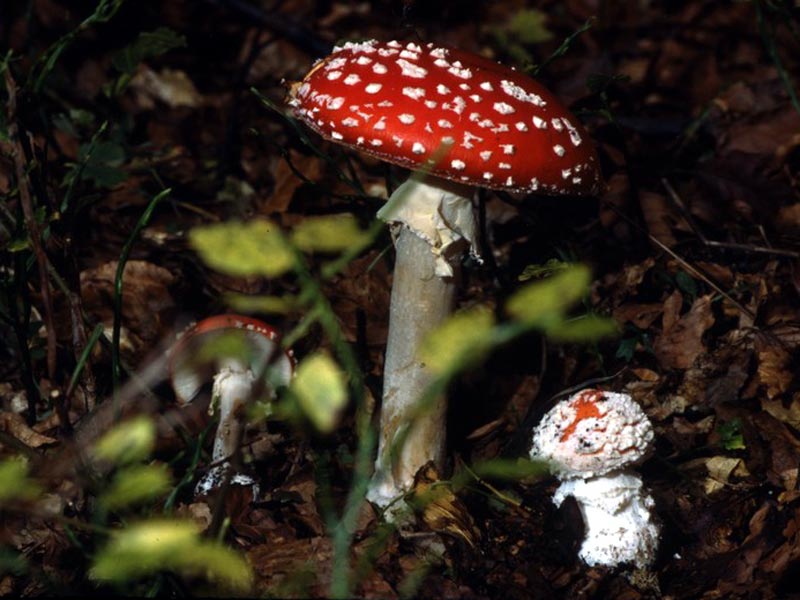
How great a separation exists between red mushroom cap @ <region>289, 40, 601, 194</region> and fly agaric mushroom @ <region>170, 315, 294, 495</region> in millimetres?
1011

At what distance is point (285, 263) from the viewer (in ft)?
5.54

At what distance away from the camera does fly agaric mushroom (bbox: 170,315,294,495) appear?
10.6 feet

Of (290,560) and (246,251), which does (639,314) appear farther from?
(246,251)

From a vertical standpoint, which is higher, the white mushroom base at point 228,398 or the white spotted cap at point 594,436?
the white spotted cap at point 594,436

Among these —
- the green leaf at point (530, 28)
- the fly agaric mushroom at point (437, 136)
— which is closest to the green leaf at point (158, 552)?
the fly agaric mushroom at point (437, 136)

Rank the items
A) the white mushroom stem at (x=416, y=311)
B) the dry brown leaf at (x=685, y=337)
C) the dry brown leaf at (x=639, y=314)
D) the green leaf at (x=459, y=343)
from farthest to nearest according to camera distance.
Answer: the dry brown leaf at (x=639, y=314) → the dry brown leaf at (x=685, y=337) → the white mushroom stem at (x=416, y=311) → the green leaf at (x=459, y=343)

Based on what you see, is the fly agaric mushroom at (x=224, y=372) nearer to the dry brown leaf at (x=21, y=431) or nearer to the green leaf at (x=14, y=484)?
the dry brown leaf at (x=21, y=431)

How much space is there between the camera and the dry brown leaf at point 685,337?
3.61 metres

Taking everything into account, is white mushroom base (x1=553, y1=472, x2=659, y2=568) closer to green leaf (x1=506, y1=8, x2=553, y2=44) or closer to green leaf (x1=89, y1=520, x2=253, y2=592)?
green leaf (x1=89, y1=520, x2=253, y2=592)

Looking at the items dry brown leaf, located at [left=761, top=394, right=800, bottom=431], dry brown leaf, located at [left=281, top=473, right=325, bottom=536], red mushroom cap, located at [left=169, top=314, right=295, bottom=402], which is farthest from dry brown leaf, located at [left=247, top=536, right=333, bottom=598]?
dry brown leaf, located at [left=761, top=394, right=800, bottom=431]

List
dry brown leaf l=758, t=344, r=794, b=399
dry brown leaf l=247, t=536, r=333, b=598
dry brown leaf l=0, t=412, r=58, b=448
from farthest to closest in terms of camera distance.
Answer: dry brown leaf l=758, t=344, r=794, b=399 → dry brown leaf l=0, t=412, r=58, b=448 → dry brown leaf l=247, t=536, r=333, b=598

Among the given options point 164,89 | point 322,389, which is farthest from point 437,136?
point 164,89

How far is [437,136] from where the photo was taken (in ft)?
7.80

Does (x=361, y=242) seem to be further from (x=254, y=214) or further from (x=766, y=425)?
(x=254, y=214)
